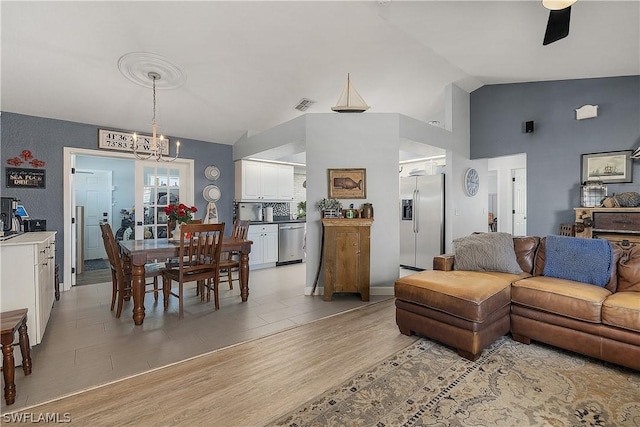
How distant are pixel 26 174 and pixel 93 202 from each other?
108 inches

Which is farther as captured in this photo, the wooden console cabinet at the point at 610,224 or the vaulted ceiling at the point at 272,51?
the wooden console cabinet at the point at 610,224

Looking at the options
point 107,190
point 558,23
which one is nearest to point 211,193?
point 107,190

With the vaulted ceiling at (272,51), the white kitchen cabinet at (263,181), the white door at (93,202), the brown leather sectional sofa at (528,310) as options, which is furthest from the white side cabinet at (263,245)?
the white door at (93,202)

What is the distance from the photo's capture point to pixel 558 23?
241cm

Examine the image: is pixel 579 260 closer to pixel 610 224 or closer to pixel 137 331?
pixel 610 224

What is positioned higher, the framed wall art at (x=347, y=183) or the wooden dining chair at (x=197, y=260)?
the framed wall art at (x=347, y=183)

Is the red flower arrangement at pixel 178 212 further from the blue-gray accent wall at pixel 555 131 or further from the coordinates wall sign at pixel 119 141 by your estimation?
the blue-gray accent wall at pixel 555 131

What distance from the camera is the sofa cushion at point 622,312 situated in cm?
207

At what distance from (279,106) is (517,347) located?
4.47m

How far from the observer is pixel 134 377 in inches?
82.2

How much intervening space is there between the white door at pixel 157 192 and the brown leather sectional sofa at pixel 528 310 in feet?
14.3

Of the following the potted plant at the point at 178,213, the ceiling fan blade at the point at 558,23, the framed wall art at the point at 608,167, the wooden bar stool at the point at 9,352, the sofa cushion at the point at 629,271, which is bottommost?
the wooden bar stool at the point at 9,352

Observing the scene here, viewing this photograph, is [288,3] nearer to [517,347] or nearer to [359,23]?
[359,23]

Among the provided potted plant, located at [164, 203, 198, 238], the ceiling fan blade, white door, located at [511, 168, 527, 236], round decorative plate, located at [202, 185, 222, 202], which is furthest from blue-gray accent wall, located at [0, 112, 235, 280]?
white door, located at [511, 168, 527, 236]
